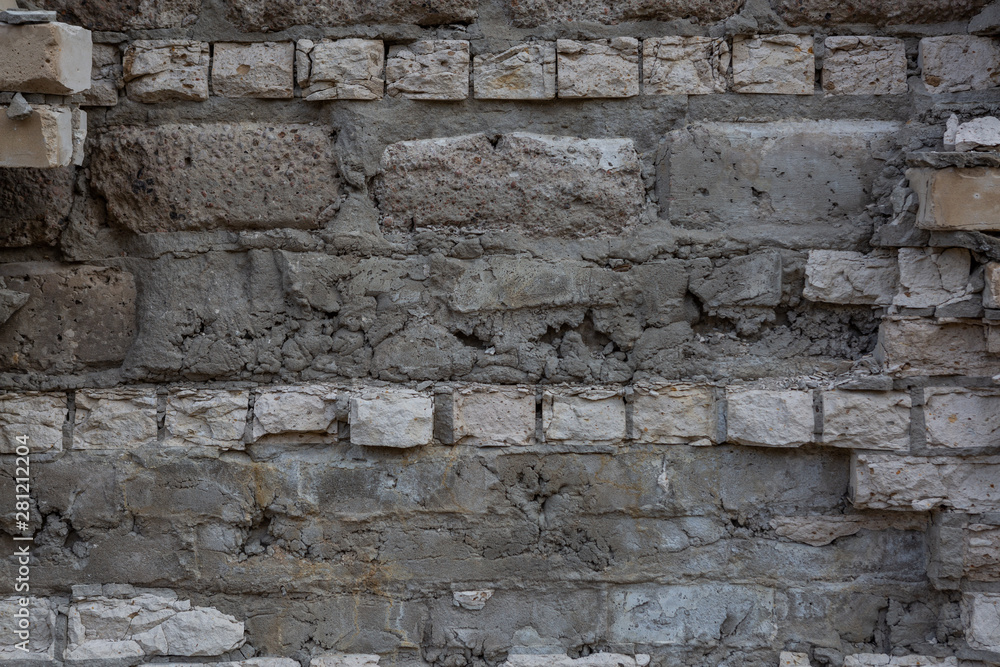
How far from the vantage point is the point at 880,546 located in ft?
7.09

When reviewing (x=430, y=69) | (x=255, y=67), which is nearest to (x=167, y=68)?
(x=255, y=67)

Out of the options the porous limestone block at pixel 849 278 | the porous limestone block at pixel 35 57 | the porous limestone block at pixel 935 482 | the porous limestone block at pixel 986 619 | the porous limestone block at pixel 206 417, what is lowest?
the porous limestone block at pixel 986 619

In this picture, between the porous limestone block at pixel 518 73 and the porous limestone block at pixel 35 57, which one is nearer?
the porous limestone block at pixel 35 57

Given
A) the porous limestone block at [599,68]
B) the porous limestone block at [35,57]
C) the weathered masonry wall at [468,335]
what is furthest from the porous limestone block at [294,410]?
the porous limestone block at [599,68]

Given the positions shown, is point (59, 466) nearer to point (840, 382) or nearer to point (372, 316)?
point (372, 316)

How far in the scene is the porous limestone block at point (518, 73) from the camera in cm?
211

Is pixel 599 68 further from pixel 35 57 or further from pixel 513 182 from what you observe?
pixel 35 57

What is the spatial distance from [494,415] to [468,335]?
24cm

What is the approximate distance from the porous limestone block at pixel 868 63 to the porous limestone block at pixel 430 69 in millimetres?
1007

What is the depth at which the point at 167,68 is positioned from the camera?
2123 mm

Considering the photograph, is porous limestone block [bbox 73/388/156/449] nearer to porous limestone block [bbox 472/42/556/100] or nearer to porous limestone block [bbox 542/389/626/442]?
porous limestone block [bbox 542/389/626/442]

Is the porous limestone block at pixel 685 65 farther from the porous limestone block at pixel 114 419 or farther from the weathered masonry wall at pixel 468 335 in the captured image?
the porous limestone block at pixel 114 419

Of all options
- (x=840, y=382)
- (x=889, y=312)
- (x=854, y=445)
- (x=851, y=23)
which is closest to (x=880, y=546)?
(x=854, y=445)

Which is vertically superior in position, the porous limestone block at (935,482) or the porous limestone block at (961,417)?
the porous limestone block at (961,417)
